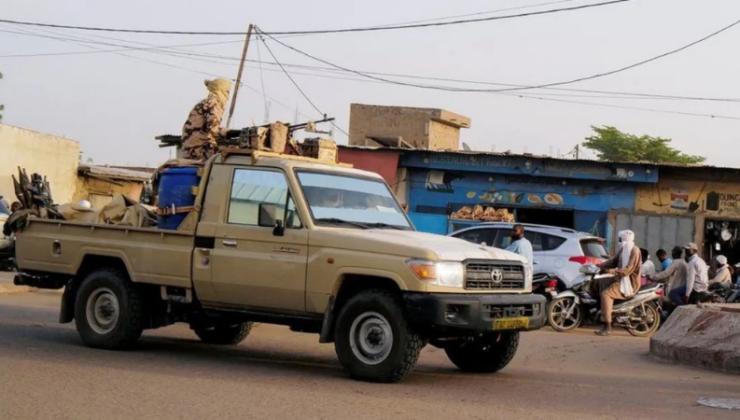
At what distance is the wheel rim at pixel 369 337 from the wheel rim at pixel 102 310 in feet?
9.47

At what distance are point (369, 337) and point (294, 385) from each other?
0.82 meters

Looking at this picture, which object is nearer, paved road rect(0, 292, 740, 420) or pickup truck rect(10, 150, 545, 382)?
paved road rect(0, 292, 740, 420)

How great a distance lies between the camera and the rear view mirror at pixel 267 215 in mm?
9133

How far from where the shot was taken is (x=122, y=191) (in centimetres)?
3809

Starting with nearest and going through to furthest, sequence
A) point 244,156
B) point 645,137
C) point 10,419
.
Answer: point 10,419
point 244,156
point 645,137

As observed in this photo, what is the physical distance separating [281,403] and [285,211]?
233 centimetres

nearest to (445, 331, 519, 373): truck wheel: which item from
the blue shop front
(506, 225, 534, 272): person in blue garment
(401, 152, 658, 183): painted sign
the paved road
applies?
the paved road

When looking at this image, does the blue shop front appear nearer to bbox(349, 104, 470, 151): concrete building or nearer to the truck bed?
bbox(349, 104, 470, 151): concrete building

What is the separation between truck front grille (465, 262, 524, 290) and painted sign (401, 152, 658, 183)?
15.5 meters

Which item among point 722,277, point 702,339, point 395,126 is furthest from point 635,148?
point 702,339

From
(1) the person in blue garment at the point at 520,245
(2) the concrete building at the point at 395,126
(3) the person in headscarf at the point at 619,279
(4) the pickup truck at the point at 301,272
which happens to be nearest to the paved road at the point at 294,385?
(4) the pickup truck at the point at 301,272

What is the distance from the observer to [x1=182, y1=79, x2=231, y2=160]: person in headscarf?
1085 cm

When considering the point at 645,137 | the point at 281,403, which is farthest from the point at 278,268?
the point at 645,137

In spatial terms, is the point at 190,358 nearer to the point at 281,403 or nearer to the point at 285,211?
the point at 285,211
